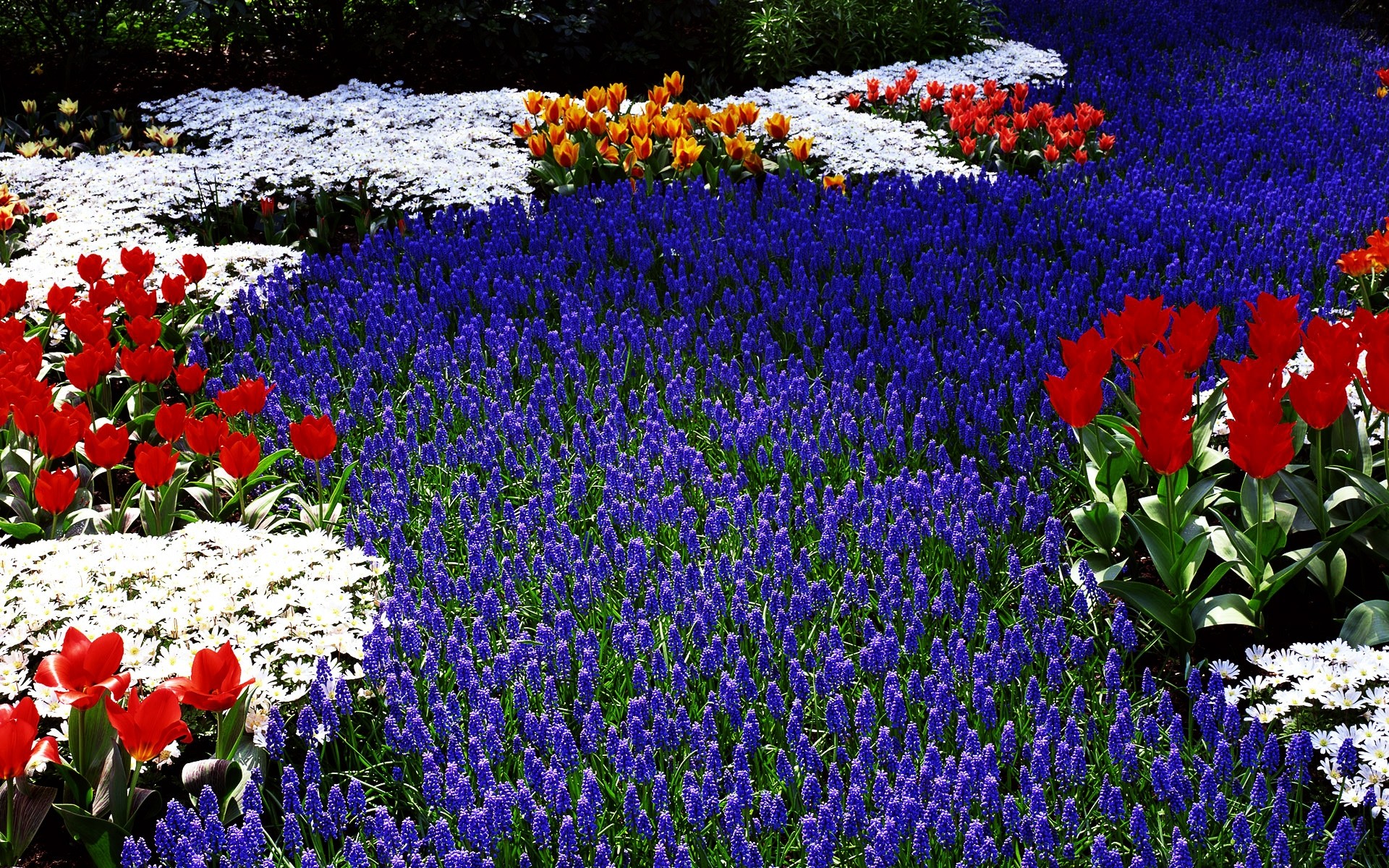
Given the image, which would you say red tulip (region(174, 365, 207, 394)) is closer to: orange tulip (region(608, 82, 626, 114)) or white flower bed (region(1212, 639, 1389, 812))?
white flower bed (region(1212, 639, 1389, 812))

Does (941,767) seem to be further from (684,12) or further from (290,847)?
(684,12)

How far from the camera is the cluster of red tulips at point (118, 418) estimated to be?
10.6ft

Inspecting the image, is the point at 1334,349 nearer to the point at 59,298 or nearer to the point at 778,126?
the point at 59,298

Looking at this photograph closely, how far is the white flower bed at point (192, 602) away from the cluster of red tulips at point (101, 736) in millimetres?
156

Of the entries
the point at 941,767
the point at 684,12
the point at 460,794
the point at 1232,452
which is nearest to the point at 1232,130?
the point at 684,12

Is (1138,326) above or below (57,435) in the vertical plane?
above

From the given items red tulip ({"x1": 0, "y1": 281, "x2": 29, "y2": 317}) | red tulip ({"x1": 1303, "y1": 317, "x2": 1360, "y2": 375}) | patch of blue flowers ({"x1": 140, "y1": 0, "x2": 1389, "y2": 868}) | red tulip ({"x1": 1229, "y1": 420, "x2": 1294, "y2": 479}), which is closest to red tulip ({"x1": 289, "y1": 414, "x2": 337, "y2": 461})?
patch of blue flowers ({"x1": 140, "y1": 0, "x2": 1389, "y2": 868})

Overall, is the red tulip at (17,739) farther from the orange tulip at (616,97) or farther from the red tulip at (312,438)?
the orange tulip at (616,97)

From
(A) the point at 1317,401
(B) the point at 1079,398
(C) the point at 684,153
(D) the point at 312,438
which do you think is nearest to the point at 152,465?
(D) the point at 312,438

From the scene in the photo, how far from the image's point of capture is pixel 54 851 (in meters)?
2.59

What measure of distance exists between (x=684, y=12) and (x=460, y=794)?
33.3 feet

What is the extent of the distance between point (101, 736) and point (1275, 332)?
3.02m

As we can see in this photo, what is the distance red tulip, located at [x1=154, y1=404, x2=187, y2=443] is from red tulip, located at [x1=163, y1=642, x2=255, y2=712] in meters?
1.25

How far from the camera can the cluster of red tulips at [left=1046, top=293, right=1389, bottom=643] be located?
265 cm
